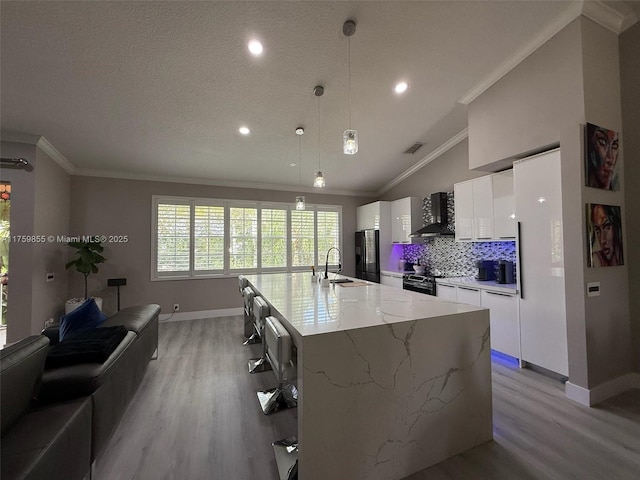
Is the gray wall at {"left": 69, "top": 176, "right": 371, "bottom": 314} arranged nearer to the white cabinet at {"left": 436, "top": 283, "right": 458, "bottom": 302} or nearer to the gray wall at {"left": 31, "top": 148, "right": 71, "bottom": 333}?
the gray wall at {"left": 31, "top": 148, "right": 71, "bottom": 333}

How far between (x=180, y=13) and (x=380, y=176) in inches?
173

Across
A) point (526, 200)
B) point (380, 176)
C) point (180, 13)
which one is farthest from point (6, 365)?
point (380, 176)

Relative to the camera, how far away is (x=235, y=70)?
2.61 m

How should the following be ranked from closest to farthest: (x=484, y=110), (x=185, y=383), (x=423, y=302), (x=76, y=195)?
(x=423, y=302) → (x=185, y=383) → (x=484, y=110) → (x=76, y=195)

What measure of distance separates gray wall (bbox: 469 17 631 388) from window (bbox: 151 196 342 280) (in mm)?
4130

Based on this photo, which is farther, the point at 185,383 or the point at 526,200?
the point at 526,200

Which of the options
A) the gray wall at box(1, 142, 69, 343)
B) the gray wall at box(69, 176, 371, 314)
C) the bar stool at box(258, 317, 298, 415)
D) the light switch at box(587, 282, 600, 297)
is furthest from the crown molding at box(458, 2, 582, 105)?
the gray wall at box(1, 142, 69, 343)

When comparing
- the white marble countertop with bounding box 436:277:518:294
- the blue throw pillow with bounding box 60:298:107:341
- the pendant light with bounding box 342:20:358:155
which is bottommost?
the blue throw pillow with bounding box 60:298:107:341

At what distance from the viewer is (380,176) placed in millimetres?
5664

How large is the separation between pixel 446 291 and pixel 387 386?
2.76 metres

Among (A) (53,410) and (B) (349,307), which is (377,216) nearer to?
(B) (349,307)

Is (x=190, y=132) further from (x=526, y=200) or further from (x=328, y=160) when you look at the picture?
(x=526, y=200)

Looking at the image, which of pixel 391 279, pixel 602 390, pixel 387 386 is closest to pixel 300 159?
pixel 391 279

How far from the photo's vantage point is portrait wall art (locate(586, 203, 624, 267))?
7.29 ft
